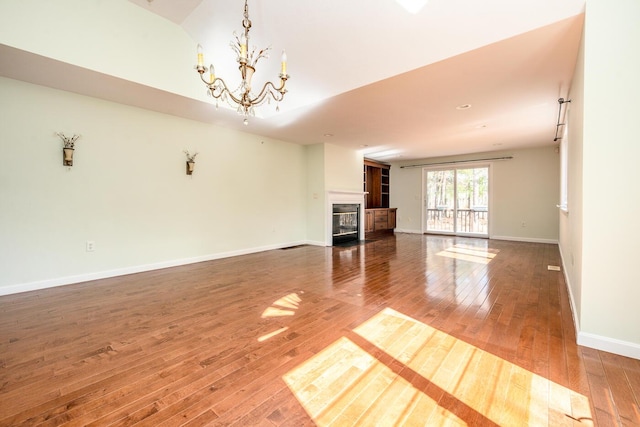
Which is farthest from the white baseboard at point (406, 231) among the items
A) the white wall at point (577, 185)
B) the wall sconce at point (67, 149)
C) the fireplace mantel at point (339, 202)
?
the wall sconce at point (67, 149)

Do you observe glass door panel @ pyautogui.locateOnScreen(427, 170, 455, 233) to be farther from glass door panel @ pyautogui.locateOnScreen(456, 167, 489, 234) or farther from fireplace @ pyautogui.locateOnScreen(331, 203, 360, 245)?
fireplace @ pyautogui.locateOnScreen(331, 203, 360, 245)

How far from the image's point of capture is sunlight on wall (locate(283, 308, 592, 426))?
54.2 inches

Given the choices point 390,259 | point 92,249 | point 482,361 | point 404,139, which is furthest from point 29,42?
point 404,139

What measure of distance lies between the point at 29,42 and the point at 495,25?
4225 millimetres

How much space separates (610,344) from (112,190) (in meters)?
5.50

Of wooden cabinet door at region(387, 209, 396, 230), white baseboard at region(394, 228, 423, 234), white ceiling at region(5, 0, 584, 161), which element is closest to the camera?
white ceiling at region(5, 0, 584, 161)

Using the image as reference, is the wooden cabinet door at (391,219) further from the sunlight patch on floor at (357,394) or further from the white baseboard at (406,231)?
the sunlight patch on floor at (357,394)

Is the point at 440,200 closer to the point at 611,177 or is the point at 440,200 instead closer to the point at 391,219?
the point at 391,219

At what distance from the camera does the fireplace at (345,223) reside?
6953 mm

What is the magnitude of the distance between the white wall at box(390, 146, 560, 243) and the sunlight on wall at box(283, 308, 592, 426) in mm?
6880

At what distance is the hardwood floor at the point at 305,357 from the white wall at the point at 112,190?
1.73 ft

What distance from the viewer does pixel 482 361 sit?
6.07 feet

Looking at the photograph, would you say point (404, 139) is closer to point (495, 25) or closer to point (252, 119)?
point (252, 119)

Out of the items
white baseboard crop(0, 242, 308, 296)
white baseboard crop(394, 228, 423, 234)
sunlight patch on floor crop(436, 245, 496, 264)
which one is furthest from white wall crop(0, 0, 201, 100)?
white baseboard crop(394, 228, 423, 234)
